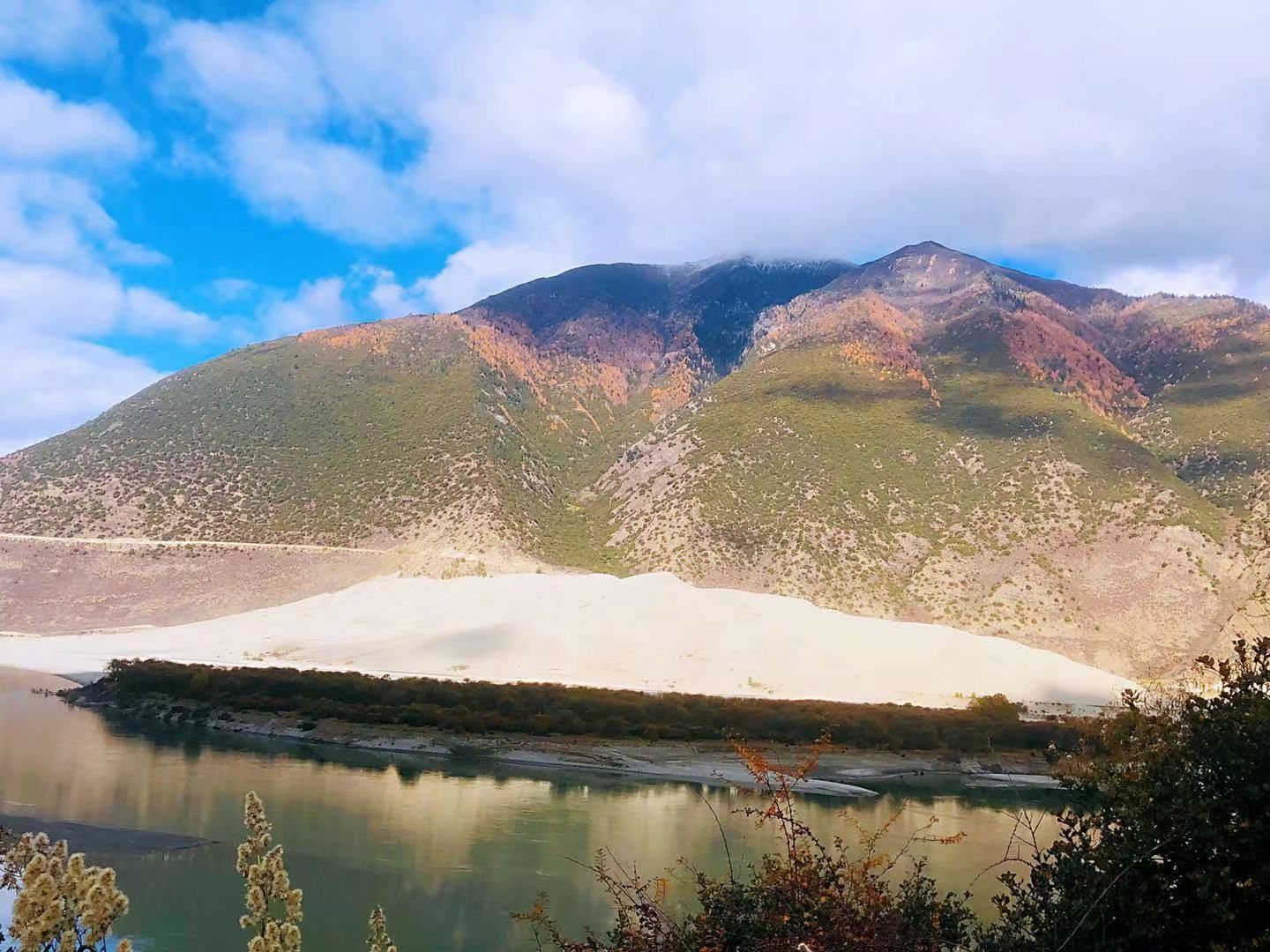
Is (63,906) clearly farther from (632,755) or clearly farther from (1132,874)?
(632,755)

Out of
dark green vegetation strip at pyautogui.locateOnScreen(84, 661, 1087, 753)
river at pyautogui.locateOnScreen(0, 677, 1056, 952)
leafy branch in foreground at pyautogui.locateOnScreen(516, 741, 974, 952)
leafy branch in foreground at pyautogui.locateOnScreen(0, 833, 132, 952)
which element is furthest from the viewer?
dark green vegetation strip at pyautogui.locateOnScreen(84, 661, 1087, 753)

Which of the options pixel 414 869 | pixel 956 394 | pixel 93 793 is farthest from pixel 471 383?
pixel 414 869

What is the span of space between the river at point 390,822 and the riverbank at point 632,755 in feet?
4.60

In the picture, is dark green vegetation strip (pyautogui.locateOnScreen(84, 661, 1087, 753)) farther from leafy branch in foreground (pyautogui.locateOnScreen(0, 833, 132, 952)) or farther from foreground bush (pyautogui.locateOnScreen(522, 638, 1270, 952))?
leafy branch in foreground (pyautogui.locateOnScreen(0, 833, 132, 952))

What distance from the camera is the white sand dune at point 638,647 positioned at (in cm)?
6000

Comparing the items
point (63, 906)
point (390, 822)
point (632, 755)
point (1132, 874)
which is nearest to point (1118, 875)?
point (1132, 874)

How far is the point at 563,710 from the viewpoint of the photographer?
49.6 meters

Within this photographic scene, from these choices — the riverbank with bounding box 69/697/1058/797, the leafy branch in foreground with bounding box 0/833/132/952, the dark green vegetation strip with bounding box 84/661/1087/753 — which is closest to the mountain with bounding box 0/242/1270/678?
the dark green vegetation strip with bounding box 84/661/1087/753

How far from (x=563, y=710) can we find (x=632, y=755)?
7117 millimetres

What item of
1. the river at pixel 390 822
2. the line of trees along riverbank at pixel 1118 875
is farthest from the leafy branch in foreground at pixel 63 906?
the river at pixel 390 822

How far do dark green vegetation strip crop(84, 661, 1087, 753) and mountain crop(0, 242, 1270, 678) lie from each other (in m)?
21.0

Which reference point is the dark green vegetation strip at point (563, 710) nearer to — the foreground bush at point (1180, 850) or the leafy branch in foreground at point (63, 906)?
the foreground bush at point (1180, 850)

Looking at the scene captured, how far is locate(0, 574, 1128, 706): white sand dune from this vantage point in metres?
60.0

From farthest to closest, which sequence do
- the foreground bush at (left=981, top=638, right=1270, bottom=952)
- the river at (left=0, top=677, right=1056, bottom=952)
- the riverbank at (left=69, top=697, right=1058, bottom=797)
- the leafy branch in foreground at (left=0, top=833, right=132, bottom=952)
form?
the riverbank at (left=69, top=697, right=1058, bottom=797) → the river at (left=0, top=677, right=1056, bottom=952) → the foreground bush at (left=981, top=638, right=1270, bottom=952) → the leafy branch in foreground at (left=0, top=833, right=132, bottom=952)
